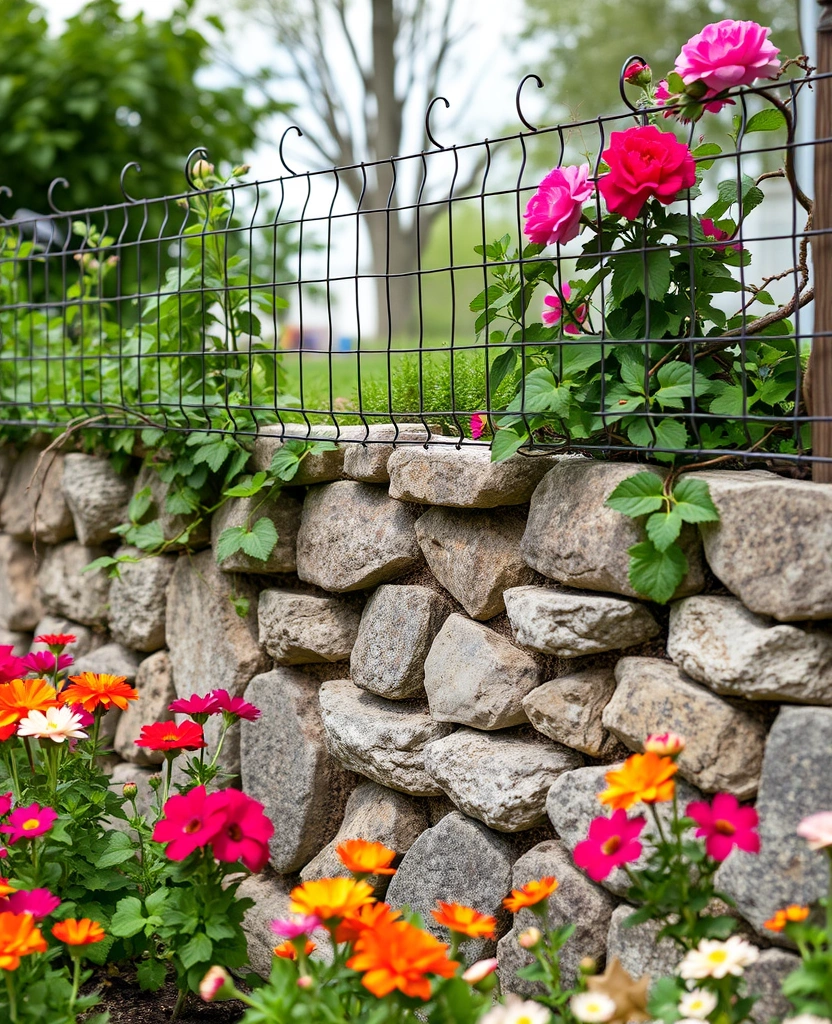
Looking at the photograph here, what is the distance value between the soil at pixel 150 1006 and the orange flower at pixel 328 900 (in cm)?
74

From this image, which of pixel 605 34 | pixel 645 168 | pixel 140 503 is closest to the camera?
pixel 645 168

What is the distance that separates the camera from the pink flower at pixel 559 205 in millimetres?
1568

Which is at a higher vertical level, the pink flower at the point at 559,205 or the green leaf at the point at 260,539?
the pink flower at the point at 559,205

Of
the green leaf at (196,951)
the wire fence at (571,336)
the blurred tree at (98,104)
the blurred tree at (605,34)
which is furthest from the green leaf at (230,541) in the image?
the blurred tree at (605,34)

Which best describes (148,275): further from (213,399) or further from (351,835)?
(351,835)

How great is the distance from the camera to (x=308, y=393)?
2.81 meters

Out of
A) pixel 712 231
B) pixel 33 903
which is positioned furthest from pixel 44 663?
pixel 712 231

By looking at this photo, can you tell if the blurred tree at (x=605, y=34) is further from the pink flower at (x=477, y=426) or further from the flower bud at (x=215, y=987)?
the flower bud at (x=215, y=987)

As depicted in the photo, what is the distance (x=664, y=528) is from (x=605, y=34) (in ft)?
44.0

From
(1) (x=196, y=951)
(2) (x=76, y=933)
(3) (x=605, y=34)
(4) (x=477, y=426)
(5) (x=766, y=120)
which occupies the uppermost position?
(3) (x=605, y=34)

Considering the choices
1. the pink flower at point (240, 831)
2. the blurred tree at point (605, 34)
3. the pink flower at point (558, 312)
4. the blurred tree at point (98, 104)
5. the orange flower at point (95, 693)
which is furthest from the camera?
the blurred tree at point (605, 34)

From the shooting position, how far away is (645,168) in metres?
1.51

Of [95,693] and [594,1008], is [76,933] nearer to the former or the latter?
[95,693]

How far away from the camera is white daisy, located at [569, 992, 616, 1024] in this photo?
118 cm
